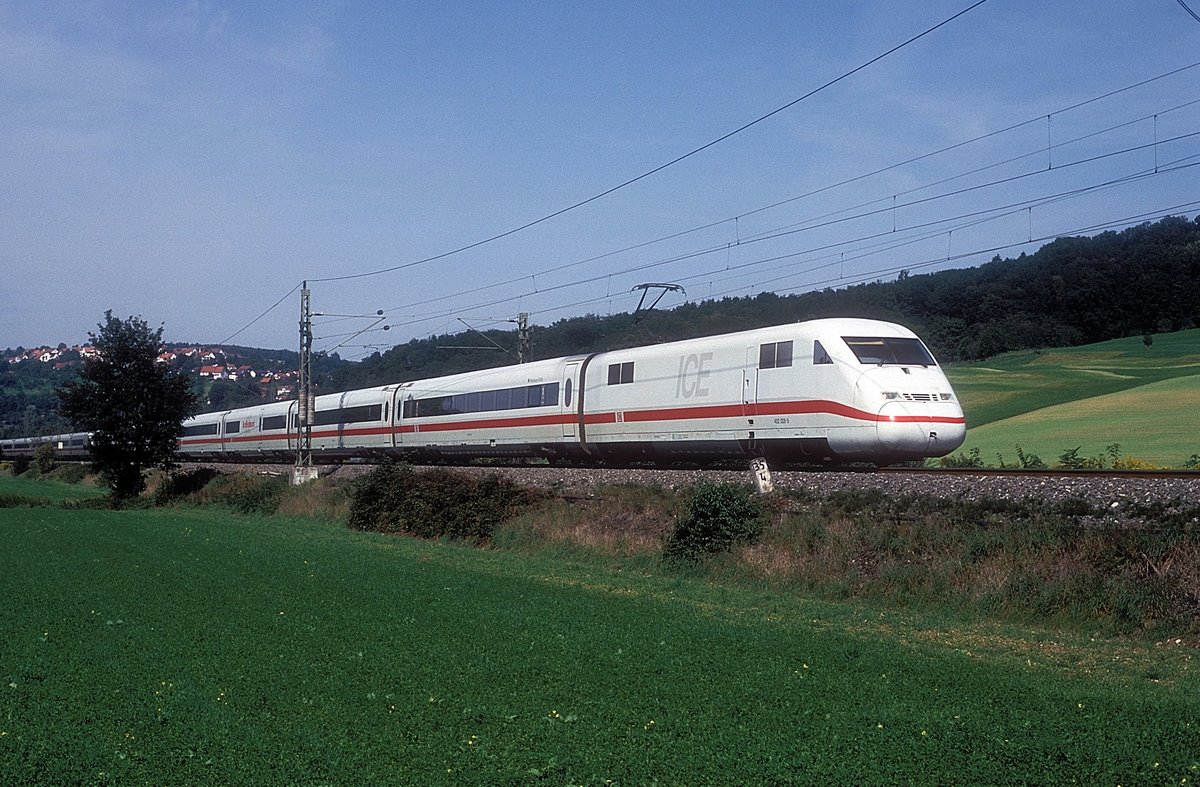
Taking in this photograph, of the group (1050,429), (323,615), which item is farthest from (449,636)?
(1050,429)

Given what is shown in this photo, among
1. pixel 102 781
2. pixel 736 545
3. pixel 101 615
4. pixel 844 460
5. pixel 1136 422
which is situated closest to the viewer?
pixel 102 781

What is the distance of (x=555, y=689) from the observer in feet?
32.9

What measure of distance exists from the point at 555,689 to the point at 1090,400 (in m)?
39.2

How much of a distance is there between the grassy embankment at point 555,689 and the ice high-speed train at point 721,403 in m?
5.36

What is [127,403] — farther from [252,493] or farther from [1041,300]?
[1041,300]

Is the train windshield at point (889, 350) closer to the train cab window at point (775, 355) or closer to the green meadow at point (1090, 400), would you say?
the train cab window at point (775, 355)

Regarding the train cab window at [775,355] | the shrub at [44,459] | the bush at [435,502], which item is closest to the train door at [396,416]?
the bush at [435,502]

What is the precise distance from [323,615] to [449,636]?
2522 mm

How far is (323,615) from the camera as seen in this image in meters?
14.4

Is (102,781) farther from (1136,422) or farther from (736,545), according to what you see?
(1136,422)

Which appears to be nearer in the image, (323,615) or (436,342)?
(323,615)

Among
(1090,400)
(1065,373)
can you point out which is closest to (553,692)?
(1090,400)

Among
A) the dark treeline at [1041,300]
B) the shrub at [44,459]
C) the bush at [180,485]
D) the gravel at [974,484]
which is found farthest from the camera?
the shrub at [44,459]

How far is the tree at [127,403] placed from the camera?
45.6 meters
